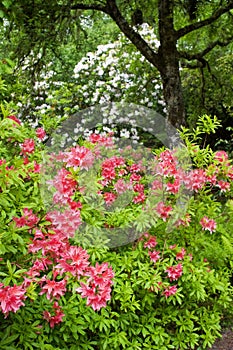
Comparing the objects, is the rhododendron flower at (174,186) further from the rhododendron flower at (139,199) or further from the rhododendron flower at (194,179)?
the rhododendron flower at (139,199)

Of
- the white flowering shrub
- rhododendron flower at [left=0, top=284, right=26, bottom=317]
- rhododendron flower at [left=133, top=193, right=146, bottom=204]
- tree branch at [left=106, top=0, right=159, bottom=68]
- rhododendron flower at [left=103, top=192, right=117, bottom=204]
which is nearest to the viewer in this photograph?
rhododendron flower at [left=0, top=284, right=26, bottom=317]

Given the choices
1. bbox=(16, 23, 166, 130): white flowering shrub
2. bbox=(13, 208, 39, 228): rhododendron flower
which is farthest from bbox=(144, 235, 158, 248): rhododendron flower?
bbox=(16, 23, 166, 130): white flowering shrub

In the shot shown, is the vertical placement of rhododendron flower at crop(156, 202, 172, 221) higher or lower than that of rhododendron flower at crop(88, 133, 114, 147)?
lower

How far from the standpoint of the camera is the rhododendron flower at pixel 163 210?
292 centimetres

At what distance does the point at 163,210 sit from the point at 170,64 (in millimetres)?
2752

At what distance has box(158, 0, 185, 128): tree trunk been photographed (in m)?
5.21

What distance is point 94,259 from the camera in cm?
269

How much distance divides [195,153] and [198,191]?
0.93 feet

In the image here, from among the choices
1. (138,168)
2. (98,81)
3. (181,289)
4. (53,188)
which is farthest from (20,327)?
(98,81)

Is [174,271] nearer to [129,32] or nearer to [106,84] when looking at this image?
[129,32]

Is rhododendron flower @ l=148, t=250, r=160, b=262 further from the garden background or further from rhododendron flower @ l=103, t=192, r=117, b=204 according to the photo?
rhododendron flower @ l=103, t=192, r=117, b=204

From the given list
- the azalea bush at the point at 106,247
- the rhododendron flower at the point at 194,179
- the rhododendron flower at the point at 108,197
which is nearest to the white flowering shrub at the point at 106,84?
the azalea bush at the point at 106,247

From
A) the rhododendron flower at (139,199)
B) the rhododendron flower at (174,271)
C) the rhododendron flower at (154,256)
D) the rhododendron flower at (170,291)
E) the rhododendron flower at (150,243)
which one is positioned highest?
the rhododendron flower at (139,199)

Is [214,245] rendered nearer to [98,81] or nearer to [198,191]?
[198,191]
